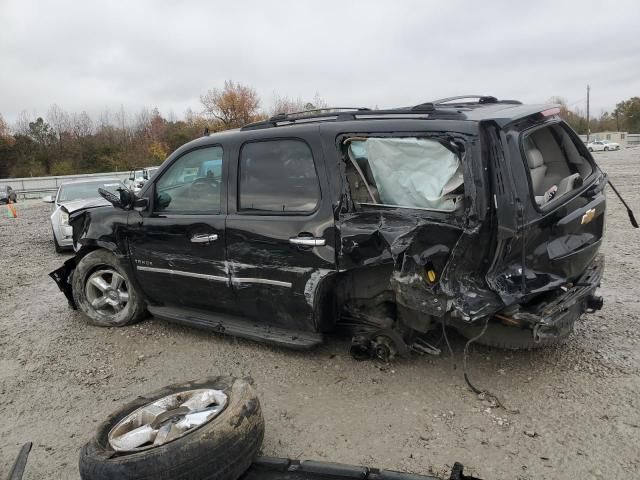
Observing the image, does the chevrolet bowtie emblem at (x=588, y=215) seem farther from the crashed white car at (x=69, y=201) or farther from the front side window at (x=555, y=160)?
the crashed white car at (x=69, y=201)

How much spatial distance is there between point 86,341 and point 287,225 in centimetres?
249

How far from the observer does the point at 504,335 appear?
3387mm

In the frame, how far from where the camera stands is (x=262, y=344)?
4293mm

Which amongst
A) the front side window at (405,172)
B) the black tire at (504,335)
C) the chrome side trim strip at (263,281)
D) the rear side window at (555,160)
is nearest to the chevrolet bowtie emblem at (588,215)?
the rear side window at (555,160)

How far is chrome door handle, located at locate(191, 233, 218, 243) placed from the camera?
3.99 meters

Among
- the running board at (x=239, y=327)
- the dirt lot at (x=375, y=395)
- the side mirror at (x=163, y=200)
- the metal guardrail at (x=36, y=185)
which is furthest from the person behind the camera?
the metal guardrail at (x=36, y=185)

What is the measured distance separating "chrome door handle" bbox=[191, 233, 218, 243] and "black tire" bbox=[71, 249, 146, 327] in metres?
1.02

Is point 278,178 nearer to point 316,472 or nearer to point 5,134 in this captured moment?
point 316,472

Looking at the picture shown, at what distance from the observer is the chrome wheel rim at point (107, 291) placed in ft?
16.2

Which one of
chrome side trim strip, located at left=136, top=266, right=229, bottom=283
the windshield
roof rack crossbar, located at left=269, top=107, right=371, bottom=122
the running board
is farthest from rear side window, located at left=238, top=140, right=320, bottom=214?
the windshield

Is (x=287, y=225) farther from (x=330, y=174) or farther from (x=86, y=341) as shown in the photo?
(x=86, y=341)

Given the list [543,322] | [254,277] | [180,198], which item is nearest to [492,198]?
[543,322]

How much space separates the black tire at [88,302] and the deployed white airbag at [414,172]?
267 centimetres

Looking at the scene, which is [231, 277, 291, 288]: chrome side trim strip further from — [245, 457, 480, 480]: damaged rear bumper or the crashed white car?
the crashed white car
